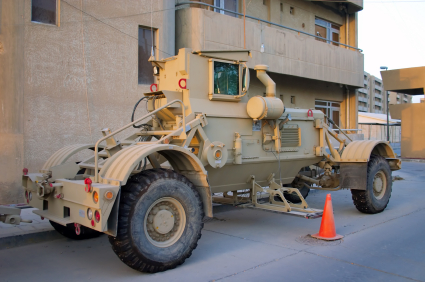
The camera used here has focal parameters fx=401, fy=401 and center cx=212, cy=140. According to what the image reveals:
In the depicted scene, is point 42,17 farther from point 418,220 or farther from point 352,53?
point 352,53

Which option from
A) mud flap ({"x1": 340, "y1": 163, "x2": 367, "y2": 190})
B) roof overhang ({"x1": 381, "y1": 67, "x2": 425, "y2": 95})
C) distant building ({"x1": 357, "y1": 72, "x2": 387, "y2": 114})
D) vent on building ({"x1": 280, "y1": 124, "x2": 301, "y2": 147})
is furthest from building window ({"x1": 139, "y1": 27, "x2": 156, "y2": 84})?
distant building ({"x1": 357, "y1": 72, "x2": 387, "y2": 114})

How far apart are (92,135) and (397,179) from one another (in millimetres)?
10393

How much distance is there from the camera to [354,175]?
780cm

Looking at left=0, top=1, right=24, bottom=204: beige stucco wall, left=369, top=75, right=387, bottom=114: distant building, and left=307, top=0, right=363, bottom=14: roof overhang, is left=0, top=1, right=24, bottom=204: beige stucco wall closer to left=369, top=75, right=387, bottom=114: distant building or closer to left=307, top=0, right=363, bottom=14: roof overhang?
left=307, top=0, right=363, bottom=14: roof overhang

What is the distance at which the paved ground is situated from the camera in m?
4.70

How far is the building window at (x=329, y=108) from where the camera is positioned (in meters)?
17.8

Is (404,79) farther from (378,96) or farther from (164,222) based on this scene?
(378,96)

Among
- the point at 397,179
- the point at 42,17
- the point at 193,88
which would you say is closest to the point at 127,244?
the point at 193,88

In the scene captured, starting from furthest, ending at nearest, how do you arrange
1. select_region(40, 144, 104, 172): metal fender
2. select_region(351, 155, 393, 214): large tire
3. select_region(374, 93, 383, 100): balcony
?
select_region(374, 93, 383, 100): balcony < select_region(351, 155, 393, 214): large tire < select_region(40, 144, 104, 172): metal fender

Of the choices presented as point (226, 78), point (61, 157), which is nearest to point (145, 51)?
point (226, 78)

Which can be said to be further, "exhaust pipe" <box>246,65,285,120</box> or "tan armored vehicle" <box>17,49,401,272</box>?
"exhaust pipe" <box>246,65,285,120</box>

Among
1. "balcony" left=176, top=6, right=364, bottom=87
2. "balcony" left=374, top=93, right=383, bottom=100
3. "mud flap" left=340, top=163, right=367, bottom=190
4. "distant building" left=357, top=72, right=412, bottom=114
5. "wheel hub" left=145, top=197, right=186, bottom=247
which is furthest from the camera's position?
"balcony" left=374, top=93, right=383, bottom=100

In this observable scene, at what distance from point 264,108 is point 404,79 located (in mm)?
18425

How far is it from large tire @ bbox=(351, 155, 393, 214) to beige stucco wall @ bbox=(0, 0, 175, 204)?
583 centimetres
